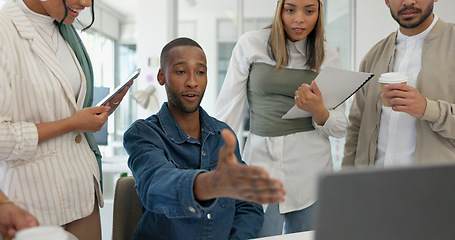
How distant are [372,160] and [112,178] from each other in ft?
16.1

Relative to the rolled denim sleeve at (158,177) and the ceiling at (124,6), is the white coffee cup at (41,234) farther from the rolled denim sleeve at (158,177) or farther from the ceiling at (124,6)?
the ceiling at (124,6)

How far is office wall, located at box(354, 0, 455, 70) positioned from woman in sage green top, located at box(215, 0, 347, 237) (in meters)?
3.71

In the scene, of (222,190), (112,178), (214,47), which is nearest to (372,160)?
(222,190)

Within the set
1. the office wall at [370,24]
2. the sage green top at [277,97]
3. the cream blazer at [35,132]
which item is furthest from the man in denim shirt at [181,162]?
the office wall at [370,24]

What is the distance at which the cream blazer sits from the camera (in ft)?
4.27

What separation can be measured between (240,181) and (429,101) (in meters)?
1.32

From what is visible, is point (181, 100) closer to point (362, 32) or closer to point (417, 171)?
point (417, 171)

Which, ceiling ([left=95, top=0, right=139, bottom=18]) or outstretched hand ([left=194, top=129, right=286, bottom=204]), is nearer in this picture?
outstretched hand ([left=194, top=129, right=286, bottom=204])

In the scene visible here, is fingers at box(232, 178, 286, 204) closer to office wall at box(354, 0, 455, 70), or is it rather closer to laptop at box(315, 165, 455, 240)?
laptop at box(315, 165, 455, 240)

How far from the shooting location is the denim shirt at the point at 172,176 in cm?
128

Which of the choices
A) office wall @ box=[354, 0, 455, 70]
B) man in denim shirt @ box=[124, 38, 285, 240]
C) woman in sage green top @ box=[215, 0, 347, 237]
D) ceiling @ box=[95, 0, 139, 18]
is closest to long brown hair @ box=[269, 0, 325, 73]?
woman in sage green top @ box=[215, 0, 347, 237]

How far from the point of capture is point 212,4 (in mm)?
6180

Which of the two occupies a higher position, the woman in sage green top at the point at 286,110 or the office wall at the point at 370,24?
the office wall at the point at 370,24

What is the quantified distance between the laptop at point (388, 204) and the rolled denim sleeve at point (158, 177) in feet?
1.50
